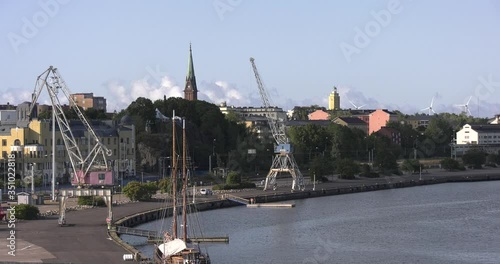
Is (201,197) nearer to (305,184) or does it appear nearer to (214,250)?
(305,184)

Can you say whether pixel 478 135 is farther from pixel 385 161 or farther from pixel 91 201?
pixel 91 201

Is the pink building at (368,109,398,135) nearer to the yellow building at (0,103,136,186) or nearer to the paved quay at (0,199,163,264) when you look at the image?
the yellow building at (0,103,136,186)

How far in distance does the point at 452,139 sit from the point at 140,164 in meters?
84.2

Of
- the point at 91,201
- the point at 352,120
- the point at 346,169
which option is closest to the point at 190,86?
the point at 352,120

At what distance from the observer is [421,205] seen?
3054 inches

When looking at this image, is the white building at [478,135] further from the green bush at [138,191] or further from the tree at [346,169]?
the green bush at [138,191]

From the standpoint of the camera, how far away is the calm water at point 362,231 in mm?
47531

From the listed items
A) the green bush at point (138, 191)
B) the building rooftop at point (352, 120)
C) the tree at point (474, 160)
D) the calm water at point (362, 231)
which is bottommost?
the calm water at point (362, 231)

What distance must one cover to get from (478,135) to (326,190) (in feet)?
262

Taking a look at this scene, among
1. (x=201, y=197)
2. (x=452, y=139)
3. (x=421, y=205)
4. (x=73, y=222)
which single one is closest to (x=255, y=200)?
(x=201, y=197)

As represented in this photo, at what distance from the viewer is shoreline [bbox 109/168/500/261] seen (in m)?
58.8

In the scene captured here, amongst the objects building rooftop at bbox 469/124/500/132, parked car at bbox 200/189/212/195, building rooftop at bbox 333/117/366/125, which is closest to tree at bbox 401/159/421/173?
parked car at bbox 200/189/212/195

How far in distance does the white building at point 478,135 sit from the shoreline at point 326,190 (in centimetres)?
3251

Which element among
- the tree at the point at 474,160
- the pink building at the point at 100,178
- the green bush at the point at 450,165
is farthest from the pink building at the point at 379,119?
the pink building at the point at 100,178
